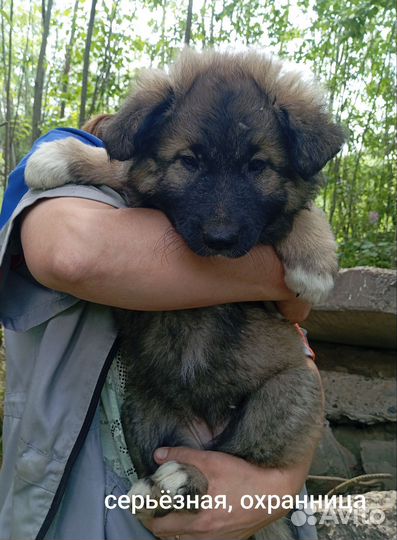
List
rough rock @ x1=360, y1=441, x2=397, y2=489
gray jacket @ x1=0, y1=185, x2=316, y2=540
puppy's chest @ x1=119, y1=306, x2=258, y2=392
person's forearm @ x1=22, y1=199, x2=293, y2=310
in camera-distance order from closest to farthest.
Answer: person's forearm @ x1=22, y1=199, x2=293, y2=310, gray jacket @ x1=0, y1=185, x2=316, y2=540, puppy's chest @ x1=119, y1=306, x2=258, y2=392, rough rock @ x1=360, y1=441, x2=397, y2=489

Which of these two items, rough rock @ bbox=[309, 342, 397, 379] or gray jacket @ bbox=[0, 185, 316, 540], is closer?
gray jacket @ bbox=[0, 185, 316, 540]

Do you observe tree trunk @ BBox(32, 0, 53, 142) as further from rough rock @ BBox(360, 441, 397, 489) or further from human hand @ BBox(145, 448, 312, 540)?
human hand @ BBox(145, 448, 312, 540)

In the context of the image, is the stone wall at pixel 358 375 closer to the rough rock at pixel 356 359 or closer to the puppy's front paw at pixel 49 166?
the rough rock at pixel 356 359

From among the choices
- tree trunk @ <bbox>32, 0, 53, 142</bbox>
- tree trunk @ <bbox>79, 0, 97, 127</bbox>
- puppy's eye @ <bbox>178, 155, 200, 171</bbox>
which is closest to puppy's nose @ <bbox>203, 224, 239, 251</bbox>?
puppy's eye @ <bbox>178, 155, 200, 171</bbox>

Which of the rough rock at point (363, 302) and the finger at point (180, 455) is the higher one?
the finger at point (180, 455)

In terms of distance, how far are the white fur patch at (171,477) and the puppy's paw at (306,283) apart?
0.68 metres

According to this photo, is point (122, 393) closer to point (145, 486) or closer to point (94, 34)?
point (145, 486)

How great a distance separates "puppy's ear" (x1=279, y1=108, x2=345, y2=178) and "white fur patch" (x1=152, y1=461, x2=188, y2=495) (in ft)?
3.30

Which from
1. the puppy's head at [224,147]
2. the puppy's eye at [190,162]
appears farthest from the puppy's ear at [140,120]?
the puppy's eye at [190,162]

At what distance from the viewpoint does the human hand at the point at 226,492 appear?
70.7 inches

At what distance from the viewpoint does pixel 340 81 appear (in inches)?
274

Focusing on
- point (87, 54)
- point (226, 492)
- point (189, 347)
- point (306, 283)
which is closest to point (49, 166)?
point (189, 347)

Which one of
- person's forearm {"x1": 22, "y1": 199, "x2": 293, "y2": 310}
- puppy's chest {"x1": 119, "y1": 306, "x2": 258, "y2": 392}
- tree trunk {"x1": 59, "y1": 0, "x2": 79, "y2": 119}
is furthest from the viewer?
tree trunk {"x1": 59, "y1": 0, "x2": 79, "y2": 119}

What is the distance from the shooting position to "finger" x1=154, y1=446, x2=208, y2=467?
191 cm
